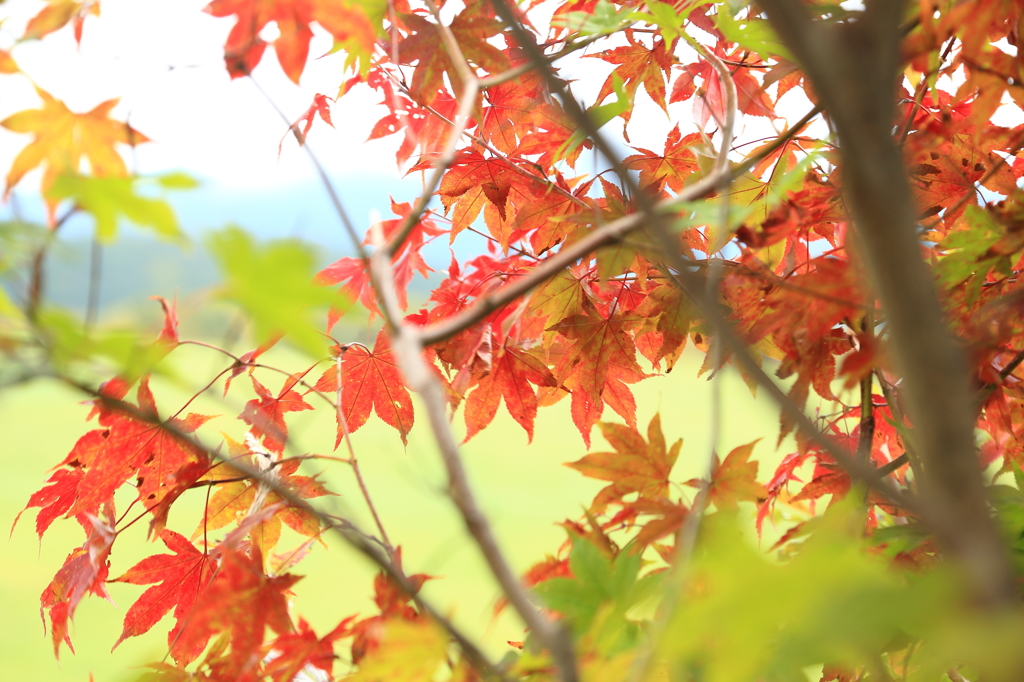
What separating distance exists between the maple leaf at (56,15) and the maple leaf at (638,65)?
446 mm

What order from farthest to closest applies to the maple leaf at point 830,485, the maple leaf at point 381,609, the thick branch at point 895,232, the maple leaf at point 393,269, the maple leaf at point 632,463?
the maple leaf at point 393,269, the maple leaf at point 830,485, the maple leaf at point 632,463, the maple leaf at point 381,609, the thick branch at point 895,232

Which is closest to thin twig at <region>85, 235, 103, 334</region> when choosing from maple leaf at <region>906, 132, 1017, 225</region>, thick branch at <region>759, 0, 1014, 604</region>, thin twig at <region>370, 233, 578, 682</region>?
thin twig at <region>370, 233, 578, 682</region>

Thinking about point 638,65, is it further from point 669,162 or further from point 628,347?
point 628,347

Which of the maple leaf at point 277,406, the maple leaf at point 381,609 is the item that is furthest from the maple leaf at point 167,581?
the maple leaf at point 381,609

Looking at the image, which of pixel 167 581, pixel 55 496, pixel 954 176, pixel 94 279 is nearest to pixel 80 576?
pixel 167 581

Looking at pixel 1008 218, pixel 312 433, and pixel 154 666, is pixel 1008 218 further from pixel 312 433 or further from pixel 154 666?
pixel 312 433

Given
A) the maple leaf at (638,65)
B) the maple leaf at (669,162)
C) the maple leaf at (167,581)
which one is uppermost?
the maple leaf at (638,65)

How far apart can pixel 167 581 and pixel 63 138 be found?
35cm

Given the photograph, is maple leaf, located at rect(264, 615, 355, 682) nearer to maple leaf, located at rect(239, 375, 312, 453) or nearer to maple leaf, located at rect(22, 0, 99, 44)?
maple leaf, located at rect(239, 375, 312, 453)

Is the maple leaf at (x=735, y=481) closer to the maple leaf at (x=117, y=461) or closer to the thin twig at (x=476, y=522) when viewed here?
the thin twig at (x=476, y=522)

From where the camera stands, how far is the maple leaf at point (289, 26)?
0.41 m

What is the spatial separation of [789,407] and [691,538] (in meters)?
0.09

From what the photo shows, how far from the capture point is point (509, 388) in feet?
2.10

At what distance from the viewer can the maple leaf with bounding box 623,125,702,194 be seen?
0.66 meters
